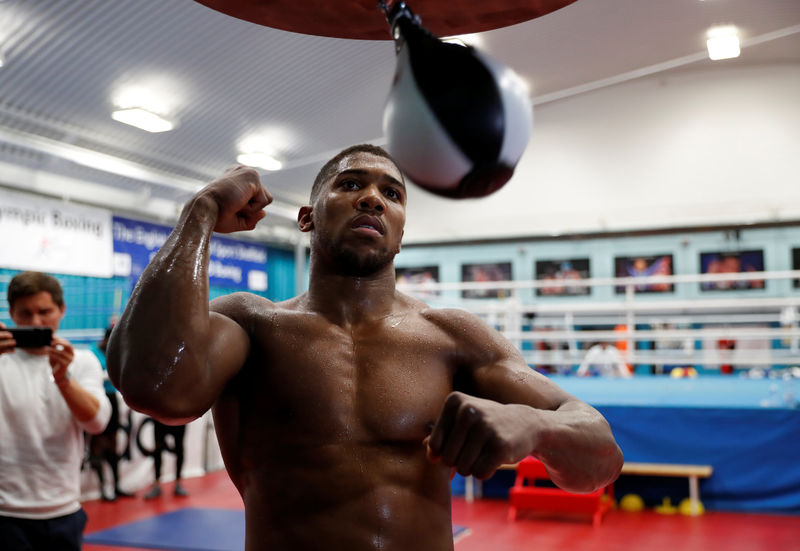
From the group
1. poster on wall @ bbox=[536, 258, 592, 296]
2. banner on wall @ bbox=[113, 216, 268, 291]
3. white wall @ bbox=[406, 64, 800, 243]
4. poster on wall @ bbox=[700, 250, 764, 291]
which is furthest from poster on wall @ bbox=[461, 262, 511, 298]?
banner on wall @ bbox=[113, 216, 268, 291]

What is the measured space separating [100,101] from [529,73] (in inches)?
195

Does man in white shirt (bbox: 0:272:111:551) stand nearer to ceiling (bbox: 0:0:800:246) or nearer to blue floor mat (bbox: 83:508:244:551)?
blue floor mat (bbox: 83:508:244:551)

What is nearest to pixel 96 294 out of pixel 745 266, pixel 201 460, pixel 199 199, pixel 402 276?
pixel 201 460

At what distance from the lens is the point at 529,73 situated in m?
8.95

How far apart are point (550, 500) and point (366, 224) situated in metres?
4.68

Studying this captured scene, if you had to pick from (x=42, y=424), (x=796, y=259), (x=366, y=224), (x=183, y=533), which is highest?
(x=796, y=259)

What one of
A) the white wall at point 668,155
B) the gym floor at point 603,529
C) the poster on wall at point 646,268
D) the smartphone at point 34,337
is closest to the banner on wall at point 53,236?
the gym floor at point 603,529

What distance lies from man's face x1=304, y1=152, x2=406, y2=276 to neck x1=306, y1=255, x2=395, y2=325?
4cm

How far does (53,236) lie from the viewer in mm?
8258

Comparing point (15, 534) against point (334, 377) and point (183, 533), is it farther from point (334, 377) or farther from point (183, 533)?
point (183, 533)

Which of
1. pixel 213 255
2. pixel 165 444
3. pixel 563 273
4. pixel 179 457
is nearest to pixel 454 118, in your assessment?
pixel 179 457

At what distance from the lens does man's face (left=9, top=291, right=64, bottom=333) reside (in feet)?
8.34

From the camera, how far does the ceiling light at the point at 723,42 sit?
25.1 ft

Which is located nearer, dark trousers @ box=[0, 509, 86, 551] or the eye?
the eye
